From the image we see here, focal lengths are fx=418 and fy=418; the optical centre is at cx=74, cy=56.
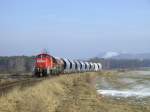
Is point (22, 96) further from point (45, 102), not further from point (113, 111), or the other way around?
point (113, 111)

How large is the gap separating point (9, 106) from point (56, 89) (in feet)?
52.0

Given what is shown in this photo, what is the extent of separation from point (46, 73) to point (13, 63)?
129 meters

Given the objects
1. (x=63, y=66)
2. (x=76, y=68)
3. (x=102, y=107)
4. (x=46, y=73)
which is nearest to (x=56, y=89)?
(x=102, y=107)

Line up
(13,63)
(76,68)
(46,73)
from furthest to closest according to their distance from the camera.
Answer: (13,63) < (76,68) < (46,73)

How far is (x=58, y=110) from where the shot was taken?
25719mm

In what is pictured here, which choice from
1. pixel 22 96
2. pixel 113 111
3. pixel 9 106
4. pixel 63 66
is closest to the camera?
pixel 9 106

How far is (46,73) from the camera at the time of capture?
63.8 m

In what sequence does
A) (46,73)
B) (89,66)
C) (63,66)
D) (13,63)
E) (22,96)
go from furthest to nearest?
(13,63) → (89,66) → (63,66) → (46,73) → (22,96)

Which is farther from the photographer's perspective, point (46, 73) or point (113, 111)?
point (46, 73)

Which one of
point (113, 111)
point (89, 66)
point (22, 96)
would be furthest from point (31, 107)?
point (89, 66)

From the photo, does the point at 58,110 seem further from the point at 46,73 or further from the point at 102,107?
the point at 46,73

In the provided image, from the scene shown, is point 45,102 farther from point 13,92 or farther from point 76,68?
point 76,68

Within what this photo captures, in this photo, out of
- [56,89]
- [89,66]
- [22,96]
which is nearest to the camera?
[22,96]

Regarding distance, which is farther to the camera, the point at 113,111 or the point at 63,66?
the point at 63,66
